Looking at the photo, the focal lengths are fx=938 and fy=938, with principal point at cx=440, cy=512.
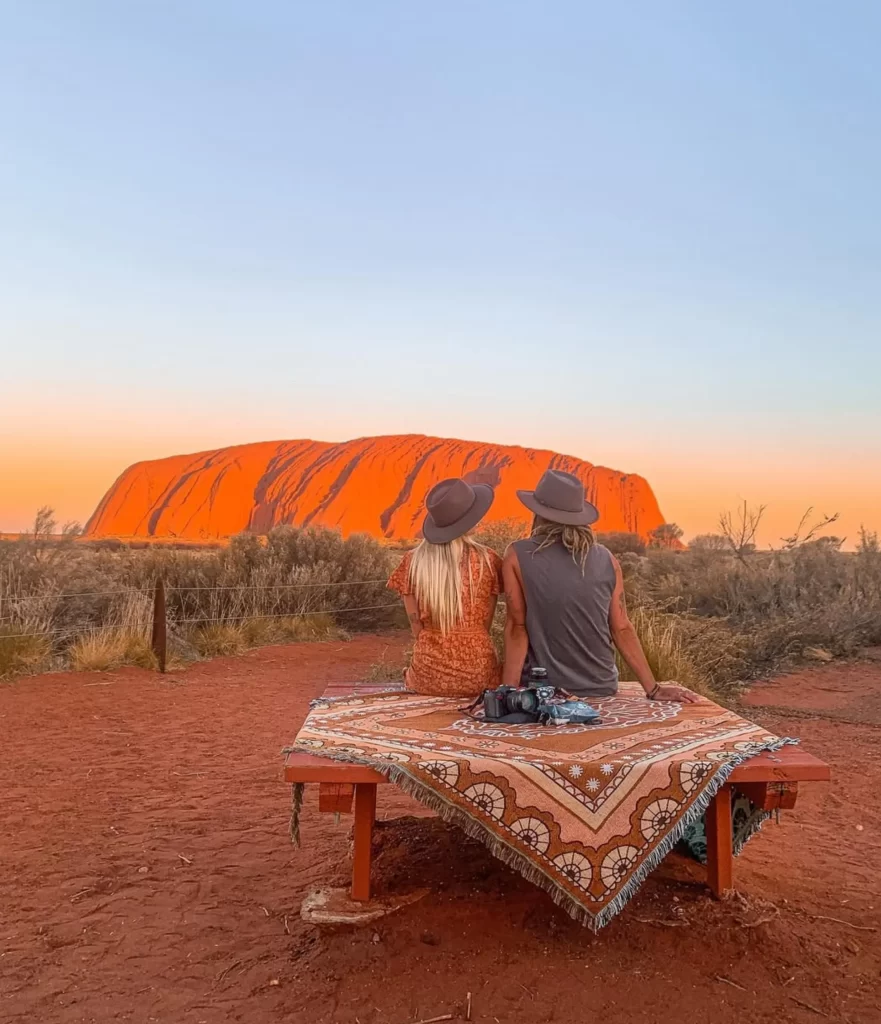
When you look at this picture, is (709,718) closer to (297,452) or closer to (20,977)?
(20,977)

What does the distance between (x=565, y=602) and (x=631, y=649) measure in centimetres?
45

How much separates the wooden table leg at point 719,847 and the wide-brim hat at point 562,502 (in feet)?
4.36

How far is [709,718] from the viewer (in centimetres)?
398

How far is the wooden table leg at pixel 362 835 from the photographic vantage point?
3.65 meters

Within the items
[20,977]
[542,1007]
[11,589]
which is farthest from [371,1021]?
[11,589]

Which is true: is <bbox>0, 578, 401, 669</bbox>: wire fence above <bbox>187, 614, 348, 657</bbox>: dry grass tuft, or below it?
above

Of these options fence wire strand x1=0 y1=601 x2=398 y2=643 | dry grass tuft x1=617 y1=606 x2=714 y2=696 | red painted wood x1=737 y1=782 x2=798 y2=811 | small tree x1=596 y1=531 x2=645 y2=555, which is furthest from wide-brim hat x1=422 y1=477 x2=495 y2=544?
small tree x1=596 y1=531 x2=645 y2=555

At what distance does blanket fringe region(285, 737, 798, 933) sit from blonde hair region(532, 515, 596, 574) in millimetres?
1212

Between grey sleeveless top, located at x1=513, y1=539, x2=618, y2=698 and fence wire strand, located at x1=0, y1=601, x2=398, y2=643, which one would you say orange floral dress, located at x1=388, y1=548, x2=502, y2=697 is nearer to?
grey sleeveless top, located at x1=513, y1=539, x2=618, y2=698

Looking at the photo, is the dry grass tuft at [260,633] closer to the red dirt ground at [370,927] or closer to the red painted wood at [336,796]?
the red dirt ground at [370,927]

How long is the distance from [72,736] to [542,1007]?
210 inches

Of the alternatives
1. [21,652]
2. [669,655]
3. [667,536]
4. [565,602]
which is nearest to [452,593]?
[565,602]

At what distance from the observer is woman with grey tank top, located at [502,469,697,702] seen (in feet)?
13.9

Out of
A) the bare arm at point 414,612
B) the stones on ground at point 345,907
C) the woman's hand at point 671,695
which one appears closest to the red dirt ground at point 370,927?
the stones on ground at point 345,907
